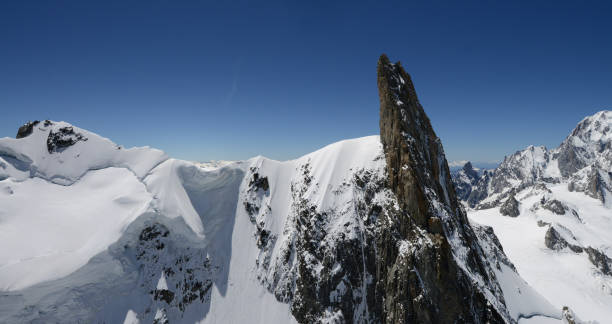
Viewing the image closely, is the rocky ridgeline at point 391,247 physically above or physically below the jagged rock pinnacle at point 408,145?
below

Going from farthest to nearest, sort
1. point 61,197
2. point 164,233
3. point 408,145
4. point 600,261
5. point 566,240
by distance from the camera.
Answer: point 566,240, point 600,261, point 164,233, point 61,197, point 408,145

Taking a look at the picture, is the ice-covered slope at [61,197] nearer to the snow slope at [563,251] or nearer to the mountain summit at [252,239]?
the mountain summit at [252,239]

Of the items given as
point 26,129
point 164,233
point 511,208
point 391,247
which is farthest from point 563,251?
point 26,129

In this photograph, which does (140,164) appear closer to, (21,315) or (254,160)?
(254,160)

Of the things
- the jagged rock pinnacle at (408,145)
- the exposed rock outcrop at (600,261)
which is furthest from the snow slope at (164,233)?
the exposed rock outcrop at (600,261)

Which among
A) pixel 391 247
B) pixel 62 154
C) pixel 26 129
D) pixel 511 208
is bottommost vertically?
pixel 511 208

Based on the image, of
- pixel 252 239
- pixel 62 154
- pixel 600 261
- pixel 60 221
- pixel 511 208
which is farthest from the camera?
pixel 511 208

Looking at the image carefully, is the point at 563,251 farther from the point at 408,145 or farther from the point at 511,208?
the point at 408,145

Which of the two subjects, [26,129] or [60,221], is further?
[26,129]
